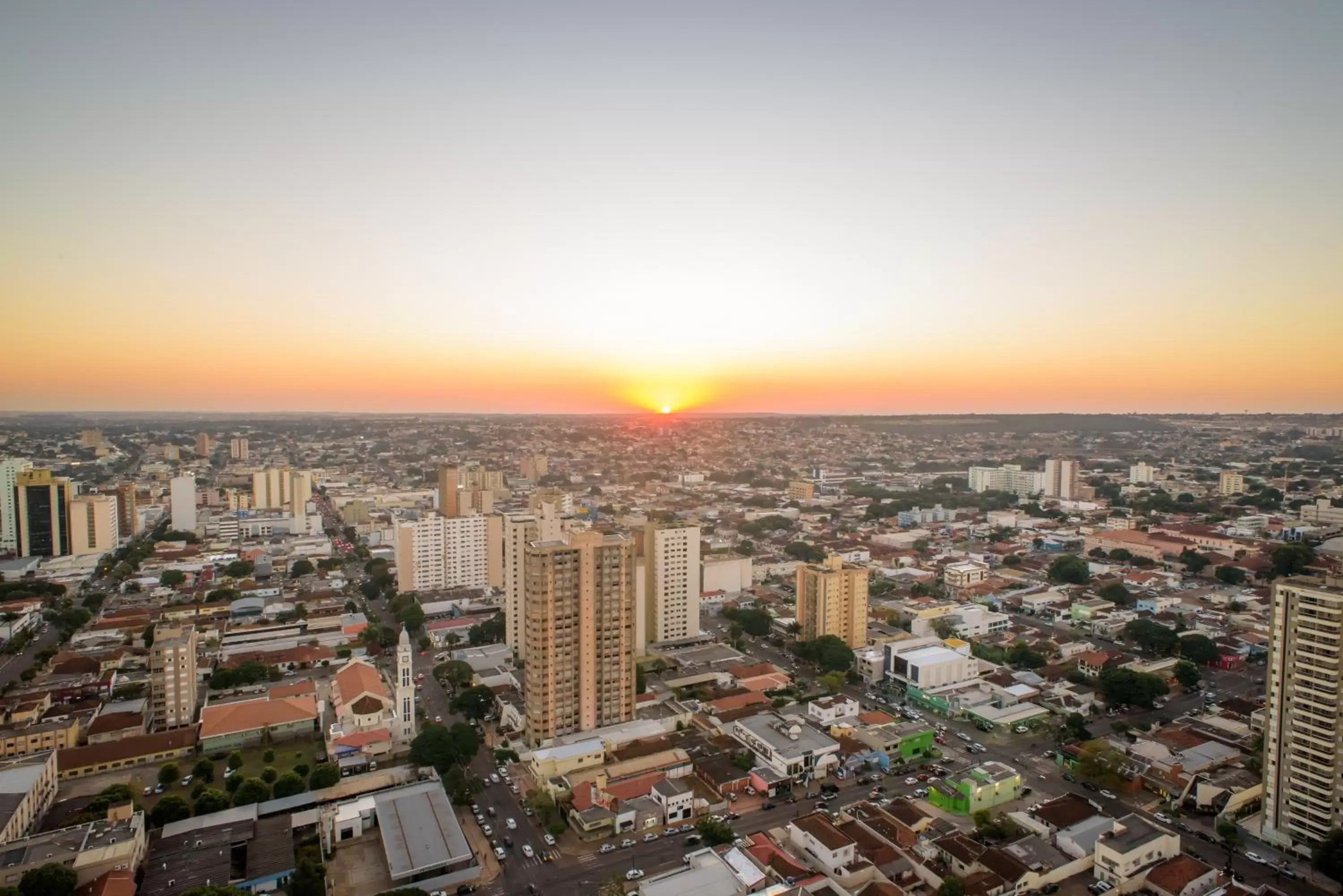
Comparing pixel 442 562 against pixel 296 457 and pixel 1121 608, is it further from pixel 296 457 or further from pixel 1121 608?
pixel 296 457

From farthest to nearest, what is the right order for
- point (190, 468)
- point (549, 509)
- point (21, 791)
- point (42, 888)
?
point (190, 468)
point (549, 509)
point (21, 791)
point (42, 888)

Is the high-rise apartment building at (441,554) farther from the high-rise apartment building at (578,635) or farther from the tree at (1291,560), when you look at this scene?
the tree at (1291,560)

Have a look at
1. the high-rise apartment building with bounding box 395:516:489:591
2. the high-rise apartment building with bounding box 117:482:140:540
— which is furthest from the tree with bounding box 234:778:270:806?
the high-rise apartment building with bounding box 117:482:140:540

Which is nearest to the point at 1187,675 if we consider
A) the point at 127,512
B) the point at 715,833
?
the point at 715,833

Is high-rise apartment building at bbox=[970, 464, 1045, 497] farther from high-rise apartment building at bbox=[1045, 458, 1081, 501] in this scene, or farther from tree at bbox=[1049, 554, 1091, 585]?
tree at bbox=[1049, 554, 1091, 585]

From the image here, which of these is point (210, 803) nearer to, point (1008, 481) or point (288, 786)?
point (288, 786)

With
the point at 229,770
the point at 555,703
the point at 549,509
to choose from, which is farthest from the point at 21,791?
the point at 549,509
